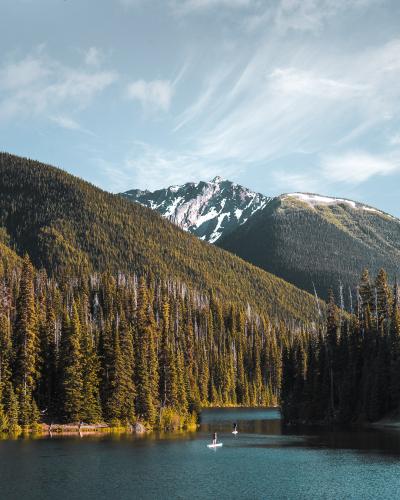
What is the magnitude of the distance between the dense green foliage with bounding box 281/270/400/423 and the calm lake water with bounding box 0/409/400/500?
14.5 metres

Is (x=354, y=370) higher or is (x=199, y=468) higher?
(x=354, y=370)

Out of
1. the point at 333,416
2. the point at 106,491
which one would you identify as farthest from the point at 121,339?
the point at 106,491

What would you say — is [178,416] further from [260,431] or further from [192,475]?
[192,475]

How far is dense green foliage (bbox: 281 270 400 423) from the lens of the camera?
114062mm

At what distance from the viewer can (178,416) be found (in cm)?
11731

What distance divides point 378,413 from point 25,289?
61.2 metres

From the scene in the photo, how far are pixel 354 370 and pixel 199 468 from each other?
58185 millimetres

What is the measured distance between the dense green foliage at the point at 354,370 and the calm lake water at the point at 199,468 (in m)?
14.5

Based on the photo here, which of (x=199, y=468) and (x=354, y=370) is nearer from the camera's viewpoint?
(x=199, y=468)

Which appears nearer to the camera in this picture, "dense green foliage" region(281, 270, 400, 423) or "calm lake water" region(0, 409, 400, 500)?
"calm lake water" region(0, 409, 400, 500)

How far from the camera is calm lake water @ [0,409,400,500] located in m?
57.1

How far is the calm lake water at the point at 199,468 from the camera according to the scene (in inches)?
2248

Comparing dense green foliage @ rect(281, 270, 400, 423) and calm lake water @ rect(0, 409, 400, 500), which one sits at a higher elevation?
dense green foliage @ rect(281, 270, 400, 423)

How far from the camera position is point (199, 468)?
70312 mm
